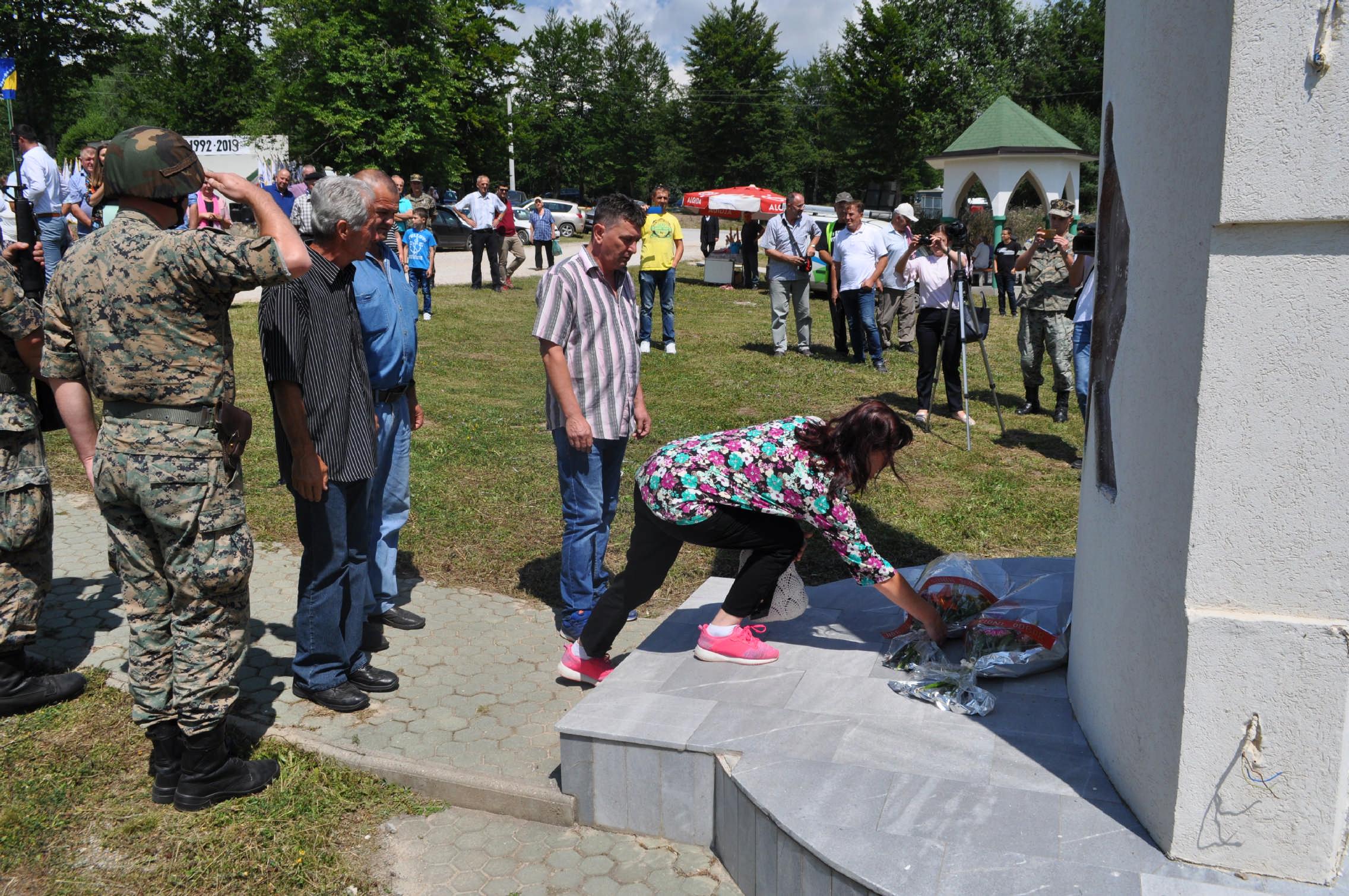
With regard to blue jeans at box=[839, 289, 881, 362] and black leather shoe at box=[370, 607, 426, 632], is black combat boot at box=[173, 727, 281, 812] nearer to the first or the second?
black leather shoe at box=[370, 607, 426, 632]

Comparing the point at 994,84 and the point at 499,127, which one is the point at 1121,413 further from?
the point at 994,84

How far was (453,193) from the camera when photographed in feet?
141

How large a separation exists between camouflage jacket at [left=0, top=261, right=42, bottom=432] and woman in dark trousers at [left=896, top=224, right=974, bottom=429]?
22.7 feet

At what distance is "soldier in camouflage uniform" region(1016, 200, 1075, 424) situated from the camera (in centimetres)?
909

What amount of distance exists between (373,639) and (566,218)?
3480cm

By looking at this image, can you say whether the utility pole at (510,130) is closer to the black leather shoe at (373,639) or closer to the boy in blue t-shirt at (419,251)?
the boy in blue t-shirt at (419,251)

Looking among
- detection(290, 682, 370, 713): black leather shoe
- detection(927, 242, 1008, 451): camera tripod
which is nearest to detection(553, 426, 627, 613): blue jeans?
detection(290, 682, 370, 713): black leather shoe

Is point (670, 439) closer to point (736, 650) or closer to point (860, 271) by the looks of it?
point (860, 271)

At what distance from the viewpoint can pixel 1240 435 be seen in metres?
2.55

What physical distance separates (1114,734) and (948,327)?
6.23 meters

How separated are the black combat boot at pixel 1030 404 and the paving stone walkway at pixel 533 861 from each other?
24.1 feet

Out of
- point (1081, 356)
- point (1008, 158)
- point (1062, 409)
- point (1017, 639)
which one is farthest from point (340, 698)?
point (1008, 158)

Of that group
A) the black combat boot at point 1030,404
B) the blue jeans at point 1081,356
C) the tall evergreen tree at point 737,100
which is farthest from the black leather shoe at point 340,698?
the tall evergreen tree at point 737,100

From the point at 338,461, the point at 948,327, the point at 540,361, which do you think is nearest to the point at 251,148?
the point at 540,361
